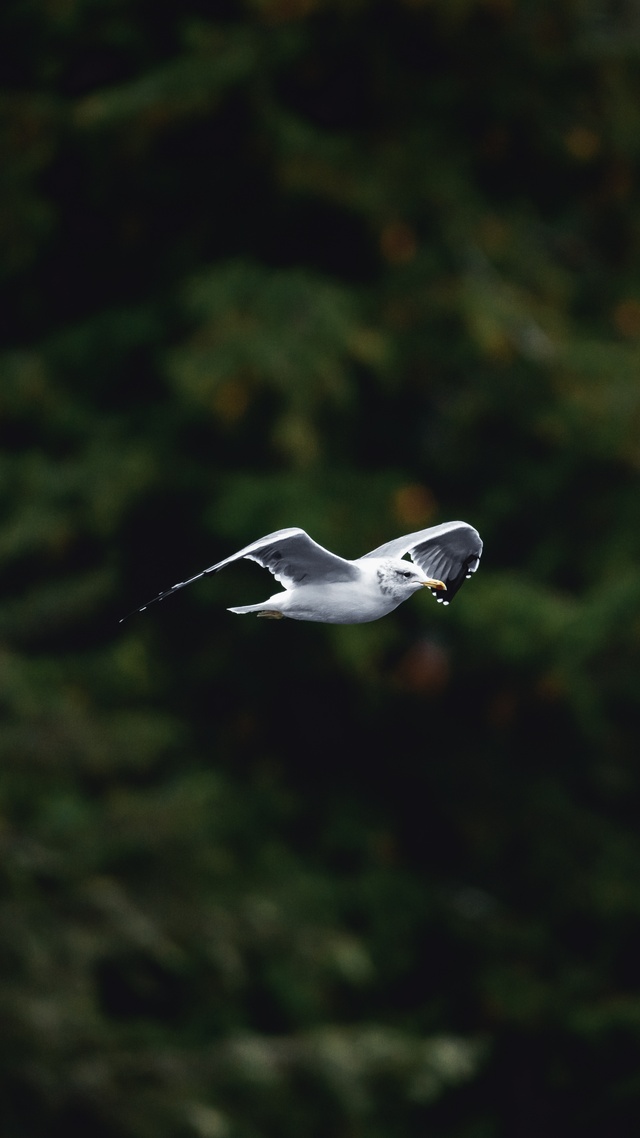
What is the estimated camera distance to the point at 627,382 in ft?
45.4

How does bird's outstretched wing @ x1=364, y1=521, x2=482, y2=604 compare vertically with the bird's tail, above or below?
above

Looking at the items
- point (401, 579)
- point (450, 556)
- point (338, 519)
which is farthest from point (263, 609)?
point (338, 519)

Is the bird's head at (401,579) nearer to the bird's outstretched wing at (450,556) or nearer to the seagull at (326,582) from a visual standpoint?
the seagull at (326,582)

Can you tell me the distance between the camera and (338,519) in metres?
13.0

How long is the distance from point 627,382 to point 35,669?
4616 millimetres

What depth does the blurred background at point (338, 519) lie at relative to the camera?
1280 cm

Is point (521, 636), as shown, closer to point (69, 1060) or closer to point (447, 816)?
point (447, 816)

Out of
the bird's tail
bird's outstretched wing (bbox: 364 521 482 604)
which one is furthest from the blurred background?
the bird's tail

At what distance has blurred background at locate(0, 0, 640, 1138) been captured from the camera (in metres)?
12.8

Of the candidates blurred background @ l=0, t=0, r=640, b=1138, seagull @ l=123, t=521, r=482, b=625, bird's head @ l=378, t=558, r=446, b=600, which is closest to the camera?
seagull @ l=123, t=521, r=482, b=625

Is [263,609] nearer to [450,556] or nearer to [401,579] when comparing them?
[401,579]

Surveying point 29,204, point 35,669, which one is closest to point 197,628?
point 35,669

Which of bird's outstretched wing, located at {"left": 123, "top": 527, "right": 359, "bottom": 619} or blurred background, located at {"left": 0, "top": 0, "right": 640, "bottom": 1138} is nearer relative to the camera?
bird's outstretched wing, located at {"left": 123, "top": 527, "right": 359, "bottom": 619}

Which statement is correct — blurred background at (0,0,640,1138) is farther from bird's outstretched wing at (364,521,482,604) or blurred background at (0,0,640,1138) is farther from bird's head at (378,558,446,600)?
bird's head at (378,558,446,600)
